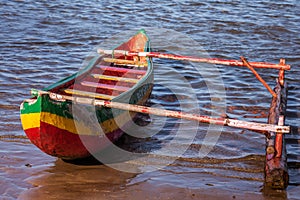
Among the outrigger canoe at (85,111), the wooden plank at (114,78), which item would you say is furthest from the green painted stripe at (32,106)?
the wooden plank at (114,78)

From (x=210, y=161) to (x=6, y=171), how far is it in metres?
2.35

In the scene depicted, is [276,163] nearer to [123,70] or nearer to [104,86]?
[104,86]

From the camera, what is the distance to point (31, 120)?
17.5 ft

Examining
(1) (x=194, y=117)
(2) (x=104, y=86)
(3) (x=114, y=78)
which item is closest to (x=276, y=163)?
(1) (x=194, y=117)

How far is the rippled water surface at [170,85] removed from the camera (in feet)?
18.2

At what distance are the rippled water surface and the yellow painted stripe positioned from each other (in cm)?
61

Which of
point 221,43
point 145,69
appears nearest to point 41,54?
point 145,69

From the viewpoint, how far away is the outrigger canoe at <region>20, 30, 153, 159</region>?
5336 mm

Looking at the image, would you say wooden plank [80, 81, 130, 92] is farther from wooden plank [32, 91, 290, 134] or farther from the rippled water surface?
wooden plank [32, 91, 290, 134]

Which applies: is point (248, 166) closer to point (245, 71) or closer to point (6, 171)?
point (6, 171)

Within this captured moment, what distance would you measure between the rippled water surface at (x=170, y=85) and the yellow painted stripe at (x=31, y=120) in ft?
2.00

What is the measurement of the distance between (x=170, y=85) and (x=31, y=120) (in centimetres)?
→ 393

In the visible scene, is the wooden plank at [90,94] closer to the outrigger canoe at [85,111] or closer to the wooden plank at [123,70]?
the outrigger canoe at [85,111]

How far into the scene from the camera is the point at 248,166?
20.2 ft
